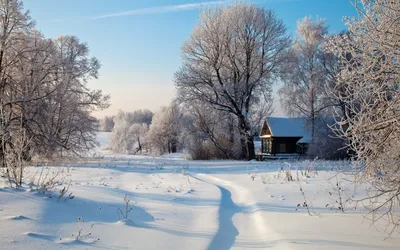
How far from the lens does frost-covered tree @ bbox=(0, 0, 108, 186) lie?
14969mm

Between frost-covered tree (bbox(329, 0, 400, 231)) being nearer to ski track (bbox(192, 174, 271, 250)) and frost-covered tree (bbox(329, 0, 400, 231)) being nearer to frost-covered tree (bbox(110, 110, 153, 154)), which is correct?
ski track (bbox(192, 174, 271, 250))

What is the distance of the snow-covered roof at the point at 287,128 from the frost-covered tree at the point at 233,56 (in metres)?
11.7

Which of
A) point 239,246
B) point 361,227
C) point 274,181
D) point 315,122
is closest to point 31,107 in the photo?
point 274,181

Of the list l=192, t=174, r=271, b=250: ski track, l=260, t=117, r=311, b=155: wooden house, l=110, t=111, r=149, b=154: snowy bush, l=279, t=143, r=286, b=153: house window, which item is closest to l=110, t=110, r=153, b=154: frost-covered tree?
l=110, t=111, r=149, b=154: snowy bush

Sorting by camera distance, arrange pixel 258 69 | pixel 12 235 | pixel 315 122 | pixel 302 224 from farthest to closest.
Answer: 1. pixel 315 122
2. pixel 258 69
3. pixel 302 224
4. pixel 12 235

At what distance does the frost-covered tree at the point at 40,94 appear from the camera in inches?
589

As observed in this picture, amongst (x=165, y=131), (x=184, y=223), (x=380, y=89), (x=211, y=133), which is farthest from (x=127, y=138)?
(x=380, y=89)

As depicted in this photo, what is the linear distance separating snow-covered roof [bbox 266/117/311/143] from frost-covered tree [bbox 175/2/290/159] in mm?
11651

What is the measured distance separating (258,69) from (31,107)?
50.4 ft

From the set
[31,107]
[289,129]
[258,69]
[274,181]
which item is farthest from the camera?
[289,129]

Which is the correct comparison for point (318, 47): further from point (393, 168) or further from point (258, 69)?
point (393, 168)

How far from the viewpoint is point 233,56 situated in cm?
2070

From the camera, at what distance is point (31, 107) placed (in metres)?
15.2

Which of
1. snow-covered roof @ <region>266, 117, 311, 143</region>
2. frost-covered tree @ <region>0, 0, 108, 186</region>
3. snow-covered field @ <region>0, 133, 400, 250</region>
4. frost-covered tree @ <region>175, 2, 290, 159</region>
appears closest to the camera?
snow-covered field @ <region>0, 133, 400, 250</region>
